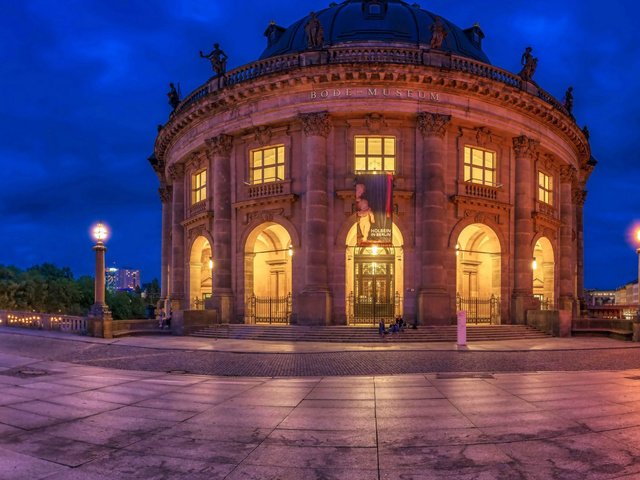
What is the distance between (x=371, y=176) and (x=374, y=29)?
43.5 feet

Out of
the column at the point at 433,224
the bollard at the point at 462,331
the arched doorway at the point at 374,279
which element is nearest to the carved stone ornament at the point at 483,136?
the column at the point at 433,224

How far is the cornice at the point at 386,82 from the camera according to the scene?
27.3 m

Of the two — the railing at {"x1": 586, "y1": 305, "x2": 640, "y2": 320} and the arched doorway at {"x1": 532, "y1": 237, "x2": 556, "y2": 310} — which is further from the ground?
the arched doorway at {"x1": 532, "y1": 237, "x2": 556, "y2": 310}

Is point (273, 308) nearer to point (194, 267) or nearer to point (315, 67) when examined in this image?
point (194, 267)

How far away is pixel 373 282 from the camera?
30.5 meters

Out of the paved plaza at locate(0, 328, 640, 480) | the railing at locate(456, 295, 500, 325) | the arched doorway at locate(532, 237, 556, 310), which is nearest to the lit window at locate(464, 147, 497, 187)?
the arched doorway at locate(532, 237, 556, 310)

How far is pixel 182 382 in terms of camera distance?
12.6 meters

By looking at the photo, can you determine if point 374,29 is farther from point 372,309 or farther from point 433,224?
point 372,309

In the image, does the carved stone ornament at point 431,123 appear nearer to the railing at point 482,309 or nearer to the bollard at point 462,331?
the railing at point 482,309

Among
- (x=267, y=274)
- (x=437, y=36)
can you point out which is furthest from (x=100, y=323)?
(x=437, y=36)

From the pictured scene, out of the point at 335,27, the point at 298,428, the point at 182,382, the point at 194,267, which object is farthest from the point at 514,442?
the point at 335,27

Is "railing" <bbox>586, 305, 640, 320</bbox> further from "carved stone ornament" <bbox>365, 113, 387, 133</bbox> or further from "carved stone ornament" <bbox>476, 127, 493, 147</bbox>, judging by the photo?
"carved stone ornament" <bbox>365, 113, 387, 133</bbox>

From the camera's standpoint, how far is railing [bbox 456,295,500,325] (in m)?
29.4

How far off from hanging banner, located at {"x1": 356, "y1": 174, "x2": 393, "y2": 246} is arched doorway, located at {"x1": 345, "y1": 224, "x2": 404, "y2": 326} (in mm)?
3072
